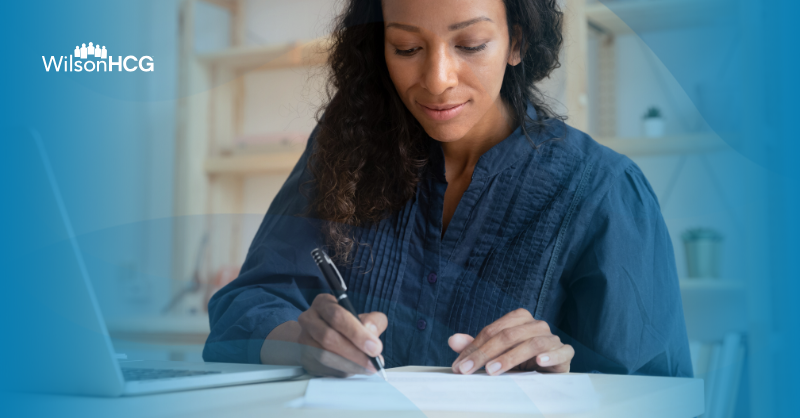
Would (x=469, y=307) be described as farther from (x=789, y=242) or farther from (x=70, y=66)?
(x=70, y=66)

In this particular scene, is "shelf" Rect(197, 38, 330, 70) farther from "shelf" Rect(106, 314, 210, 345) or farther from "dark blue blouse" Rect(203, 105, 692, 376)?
"dark blue blouse" Rect(203, 105, 692, 376)

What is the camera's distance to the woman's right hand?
315 mm

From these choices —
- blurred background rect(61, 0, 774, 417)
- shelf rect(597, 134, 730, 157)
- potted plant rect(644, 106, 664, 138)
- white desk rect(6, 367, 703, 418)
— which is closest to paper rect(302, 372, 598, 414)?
white desk rect(6, 367, 703, 418)

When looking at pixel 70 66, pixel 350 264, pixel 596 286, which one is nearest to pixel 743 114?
pixel 596 286

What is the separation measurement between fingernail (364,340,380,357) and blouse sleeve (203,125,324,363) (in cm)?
14

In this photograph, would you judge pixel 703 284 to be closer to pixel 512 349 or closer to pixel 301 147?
pixel 512 349

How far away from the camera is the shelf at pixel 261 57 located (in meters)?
1.34

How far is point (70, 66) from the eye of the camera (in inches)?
39.6

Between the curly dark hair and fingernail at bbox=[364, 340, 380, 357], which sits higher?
the curly dark hair

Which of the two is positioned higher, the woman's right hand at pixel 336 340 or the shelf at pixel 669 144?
the shelf at pixel 669 144

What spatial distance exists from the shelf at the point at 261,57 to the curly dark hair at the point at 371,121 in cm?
69

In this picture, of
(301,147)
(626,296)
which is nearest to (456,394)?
(626,296)

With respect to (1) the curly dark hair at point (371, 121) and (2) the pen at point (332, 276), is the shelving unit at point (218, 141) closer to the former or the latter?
(1) the curly dark hair at point (371, 121)
